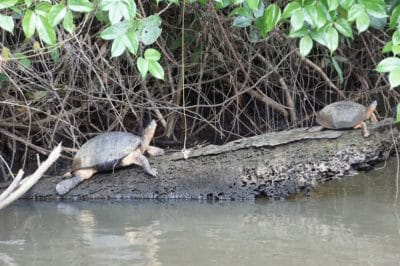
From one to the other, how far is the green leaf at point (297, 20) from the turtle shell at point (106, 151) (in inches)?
98.6

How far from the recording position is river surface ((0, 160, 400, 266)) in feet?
12.6

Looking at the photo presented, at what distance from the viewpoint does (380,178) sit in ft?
19.7

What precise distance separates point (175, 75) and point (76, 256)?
9.95 ft

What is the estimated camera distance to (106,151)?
17.8 ft

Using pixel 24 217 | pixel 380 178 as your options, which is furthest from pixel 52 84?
pixel 380 178

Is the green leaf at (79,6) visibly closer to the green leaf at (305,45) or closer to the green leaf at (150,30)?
the green leaf at (150,30)

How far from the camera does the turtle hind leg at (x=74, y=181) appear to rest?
5434 millimetres

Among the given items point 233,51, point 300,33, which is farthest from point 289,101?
point 300,33

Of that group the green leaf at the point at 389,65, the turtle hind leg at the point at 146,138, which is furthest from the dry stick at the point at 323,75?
the green leaf at the point at 389,65

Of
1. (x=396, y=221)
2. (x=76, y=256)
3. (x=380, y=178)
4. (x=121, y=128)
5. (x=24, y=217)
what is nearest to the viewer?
(x=76, y=256)

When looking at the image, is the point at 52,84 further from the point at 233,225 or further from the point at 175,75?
the point at 233,225

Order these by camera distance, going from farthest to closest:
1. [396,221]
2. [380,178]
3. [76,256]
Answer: [380,178] < [396,221] < [76,256]

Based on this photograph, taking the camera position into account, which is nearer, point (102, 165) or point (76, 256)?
point (76, 256)

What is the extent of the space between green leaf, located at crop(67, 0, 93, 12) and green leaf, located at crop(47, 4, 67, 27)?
0.04 metres
